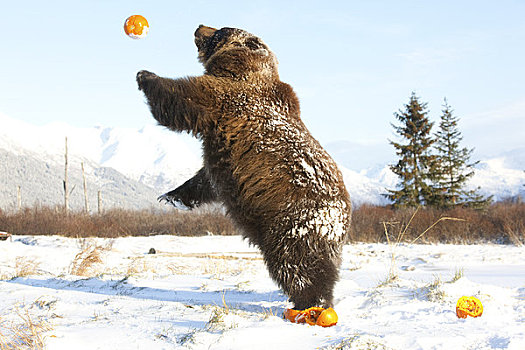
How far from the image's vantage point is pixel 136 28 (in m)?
5.21

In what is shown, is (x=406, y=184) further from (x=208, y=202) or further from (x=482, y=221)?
(x=208, y=202)

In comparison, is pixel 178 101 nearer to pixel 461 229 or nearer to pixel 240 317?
pixel 240 317

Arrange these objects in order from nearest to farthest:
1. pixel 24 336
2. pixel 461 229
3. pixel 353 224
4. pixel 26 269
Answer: pixel 24 336 < pixel 26 269 < pixel 461 229 < pixel 353 224

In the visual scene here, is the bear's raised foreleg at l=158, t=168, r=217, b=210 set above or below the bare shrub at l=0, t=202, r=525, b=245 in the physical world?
above

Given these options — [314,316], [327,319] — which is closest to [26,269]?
[314,316]

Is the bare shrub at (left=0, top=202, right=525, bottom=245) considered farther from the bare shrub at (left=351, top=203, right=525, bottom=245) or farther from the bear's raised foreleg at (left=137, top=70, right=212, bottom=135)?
the bear's raised foreleg at (left=137, top=70, right=212, bottom=135)

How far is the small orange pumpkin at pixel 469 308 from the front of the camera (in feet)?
11.4

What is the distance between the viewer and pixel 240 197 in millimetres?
3873

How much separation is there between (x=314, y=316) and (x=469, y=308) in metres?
1.21

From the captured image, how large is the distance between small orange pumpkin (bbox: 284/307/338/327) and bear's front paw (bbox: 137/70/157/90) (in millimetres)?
2325

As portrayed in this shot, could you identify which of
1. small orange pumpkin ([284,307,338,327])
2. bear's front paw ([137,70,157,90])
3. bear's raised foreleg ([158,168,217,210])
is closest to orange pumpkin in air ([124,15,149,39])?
bear's front paw ([137,70,157,90])

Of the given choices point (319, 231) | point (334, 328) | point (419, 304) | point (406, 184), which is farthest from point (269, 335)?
point (406, 184)

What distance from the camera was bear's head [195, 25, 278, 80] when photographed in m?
4.19

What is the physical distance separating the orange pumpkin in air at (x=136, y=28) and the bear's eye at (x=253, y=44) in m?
1.52
